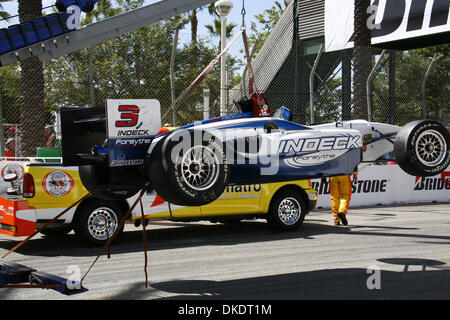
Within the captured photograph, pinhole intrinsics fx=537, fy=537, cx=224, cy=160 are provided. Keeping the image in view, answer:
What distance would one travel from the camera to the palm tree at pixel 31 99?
12211mm

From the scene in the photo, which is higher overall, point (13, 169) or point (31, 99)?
point (31, 99)

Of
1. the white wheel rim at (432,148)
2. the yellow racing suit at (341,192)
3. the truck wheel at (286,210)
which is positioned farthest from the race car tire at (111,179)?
the yellow racing suit at (341,192)

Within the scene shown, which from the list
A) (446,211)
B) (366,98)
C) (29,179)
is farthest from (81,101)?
(446,211)

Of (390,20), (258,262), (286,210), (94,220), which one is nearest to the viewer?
(258,262)

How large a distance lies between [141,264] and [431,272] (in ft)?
12.5

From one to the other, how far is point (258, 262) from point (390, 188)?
350 inches

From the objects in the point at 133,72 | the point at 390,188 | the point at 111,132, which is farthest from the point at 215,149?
the point at 390,188

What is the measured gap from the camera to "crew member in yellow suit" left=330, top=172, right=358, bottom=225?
10.8 m

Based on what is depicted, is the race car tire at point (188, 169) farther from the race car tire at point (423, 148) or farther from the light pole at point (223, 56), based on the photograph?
the light pole at point (223, 56)

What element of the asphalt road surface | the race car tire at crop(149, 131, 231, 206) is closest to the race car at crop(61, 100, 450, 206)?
the race car tire at crop(149, 131, 231, 206)

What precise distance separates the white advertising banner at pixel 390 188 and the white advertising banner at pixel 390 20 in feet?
13.6

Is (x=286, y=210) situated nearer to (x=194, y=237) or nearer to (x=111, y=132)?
(x=194, y=237)

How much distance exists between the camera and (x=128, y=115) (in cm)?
539

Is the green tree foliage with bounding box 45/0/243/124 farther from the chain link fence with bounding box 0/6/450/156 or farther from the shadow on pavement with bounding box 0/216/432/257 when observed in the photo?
the shadow on pavement with bounding box 0/216/432/257
